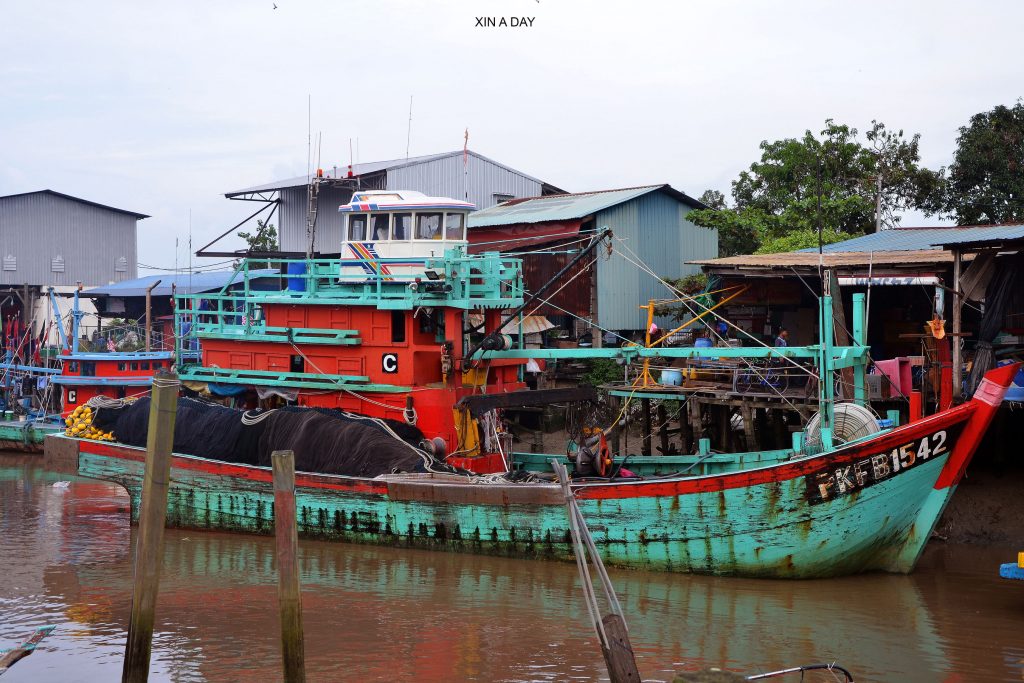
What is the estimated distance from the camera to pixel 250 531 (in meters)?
17.5

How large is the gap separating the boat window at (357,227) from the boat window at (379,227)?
0.18m

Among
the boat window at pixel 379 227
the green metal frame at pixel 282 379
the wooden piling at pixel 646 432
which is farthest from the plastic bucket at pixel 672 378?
the boat window at pixel 379 227

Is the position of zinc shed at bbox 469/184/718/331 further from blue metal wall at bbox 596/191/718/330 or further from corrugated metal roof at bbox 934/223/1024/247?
corrugated metal roof at bbox 934/223/1024/247

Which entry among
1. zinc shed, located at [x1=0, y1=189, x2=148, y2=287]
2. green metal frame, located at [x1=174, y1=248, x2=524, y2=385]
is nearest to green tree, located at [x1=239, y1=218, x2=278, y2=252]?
zinc shed, located at [x1=0, y1=189, x2=148, y2=287]

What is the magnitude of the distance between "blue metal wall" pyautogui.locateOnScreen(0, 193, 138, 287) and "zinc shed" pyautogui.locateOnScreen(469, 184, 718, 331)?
18.6m

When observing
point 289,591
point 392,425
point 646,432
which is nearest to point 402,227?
point 392,425

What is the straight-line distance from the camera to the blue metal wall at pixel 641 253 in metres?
27.1

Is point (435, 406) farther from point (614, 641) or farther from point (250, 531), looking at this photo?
→ point (614, 641)

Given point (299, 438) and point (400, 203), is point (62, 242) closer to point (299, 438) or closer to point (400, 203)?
point (400, 203)

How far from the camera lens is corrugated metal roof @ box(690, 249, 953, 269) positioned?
62.8 feet

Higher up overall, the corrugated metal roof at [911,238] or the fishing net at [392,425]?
the corrugated metal roof at [911,238]

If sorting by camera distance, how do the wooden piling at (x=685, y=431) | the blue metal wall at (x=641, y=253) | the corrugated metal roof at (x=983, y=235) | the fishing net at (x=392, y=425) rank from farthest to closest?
the blue metal wall at (x=641, y=253) → the wooden piling at (x=685, y=431) → the fishing net at (x=392, y=425) → the corrugated metal roof at (x=983, y=235)

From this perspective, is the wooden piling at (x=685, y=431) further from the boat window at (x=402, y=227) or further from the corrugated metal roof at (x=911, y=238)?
the boat window at (x=402, y=227)

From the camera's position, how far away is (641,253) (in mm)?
28000
